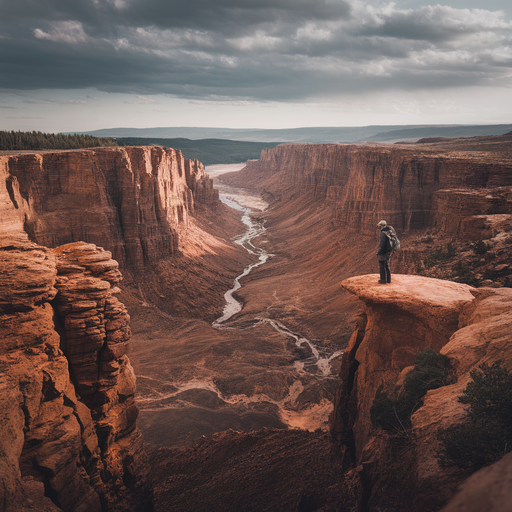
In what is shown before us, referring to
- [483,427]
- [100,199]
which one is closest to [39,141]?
[100,199]

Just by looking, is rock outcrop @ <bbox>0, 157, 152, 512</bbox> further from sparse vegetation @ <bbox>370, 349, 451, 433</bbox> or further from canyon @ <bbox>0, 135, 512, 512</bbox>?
sparse vegetation @ <bbox>370, 349, 451, 433</bbox>

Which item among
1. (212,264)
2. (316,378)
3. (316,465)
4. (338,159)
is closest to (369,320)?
(316,465)

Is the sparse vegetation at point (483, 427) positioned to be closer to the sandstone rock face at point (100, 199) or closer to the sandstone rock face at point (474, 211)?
the sandstone rock face at point (474, 211)

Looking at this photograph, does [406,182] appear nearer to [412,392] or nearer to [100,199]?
[100,199]

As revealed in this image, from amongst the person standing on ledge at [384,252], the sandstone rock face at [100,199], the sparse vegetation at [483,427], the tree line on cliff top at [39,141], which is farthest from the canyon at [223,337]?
the tree line on cliff top at [39,141]

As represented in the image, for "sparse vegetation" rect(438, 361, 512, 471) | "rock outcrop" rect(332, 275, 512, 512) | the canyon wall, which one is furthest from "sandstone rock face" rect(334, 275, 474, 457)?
the canyon wall

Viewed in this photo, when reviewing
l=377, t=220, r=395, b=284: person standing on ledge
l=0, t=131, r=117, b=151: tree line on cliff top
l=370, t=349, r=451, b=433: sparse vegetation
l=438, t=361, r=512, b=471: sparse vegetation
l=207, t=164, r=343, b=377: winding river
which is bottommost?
l=207, t=164, r=343, b=377: winding river

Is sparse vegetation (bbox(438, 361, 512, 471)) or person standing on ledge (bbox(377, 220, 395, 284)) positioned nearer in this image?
sparse vegetation (bbox(438, 361, 512, 471))
